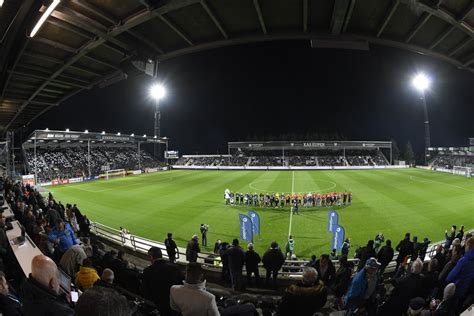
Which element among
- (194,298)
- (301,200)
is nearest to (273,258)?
(194,298)

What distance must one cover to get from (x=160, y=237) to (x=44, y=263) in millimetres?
13609

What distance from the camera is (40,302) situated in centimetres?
222

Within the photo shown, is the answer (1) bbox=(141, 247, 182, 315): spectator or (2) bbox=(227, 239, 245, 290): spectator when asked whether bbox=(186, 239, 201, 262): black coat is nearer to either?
(2) bbox=(227, 239, 245, 290): spectator

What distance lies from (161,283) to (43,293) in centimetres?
189

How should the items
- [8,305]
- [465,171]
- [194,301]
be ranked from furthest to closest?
[465,171] < [8,305] < [194,301]

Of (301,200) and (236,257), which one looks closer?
(236,257)

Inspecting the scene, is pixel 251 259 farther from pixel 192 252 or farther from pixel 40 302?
pixel 40 302

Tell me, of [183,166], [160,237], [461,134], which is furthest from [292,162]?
[160,237]

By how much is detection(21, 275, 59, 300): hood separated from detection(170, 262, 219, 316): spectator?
3.84ft

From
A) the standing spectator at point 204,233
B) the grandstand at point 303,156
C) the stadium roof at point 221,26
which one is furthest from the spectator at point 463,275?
the grandstand at point 303,156

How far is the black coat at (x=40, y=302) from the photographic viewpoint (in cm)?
220

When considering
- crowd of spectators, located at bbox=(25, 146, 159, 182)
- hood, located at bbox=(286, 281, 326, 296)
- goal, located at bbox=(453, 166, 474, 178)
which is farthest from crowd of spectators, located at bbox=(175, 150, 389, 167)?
hood, located at bbox=(286, 281, 326, 296)

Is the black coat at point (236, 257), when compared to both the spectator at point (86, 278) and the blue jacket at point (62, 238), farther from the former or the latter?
the blue jacket at point (62, 238)

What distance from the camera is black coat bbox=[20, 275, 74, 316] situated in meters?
2.20
